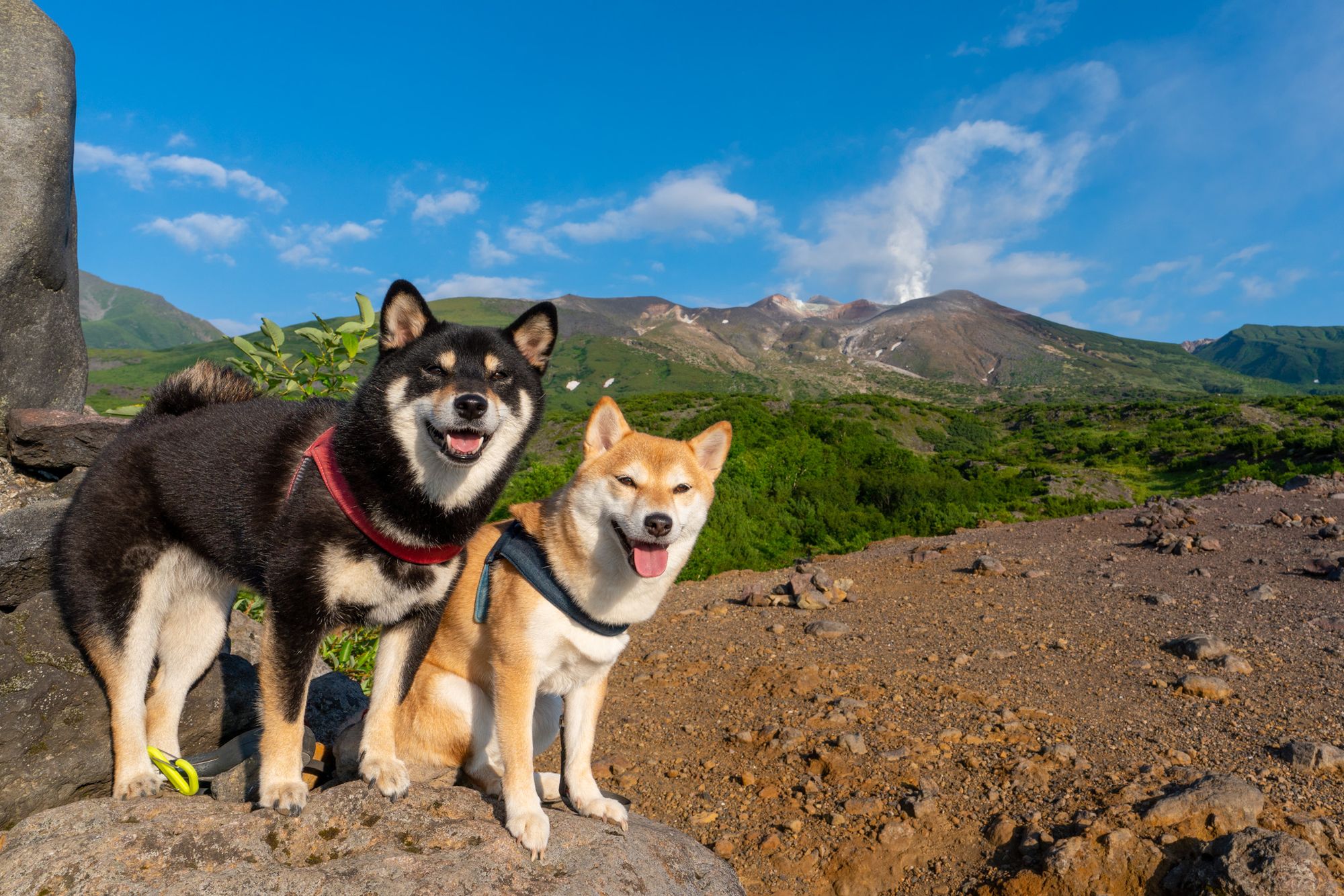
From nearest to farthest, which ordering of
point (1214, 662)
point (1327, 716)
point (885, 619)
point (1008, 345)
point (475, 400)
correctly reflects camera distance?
point (475, 400) → point (1327, 716) → point (1214, 662) → point (885, 619) → point (1008, 345)

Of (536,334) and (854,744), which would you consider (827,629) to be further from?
(536,334)

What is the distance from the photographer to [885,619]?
8109 mm

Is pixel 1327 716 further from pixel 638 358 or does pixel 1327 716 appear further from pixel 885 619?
pixel 638 358

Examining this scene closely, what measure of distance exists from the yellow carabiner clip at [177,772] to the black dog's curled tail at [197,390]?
1544mm

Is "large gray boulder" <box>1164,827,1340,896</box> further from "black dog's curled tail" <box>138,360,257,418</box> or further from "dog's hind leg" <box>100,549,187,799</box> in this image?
"black dog's curled tail" <box>138,360,257,418</box>

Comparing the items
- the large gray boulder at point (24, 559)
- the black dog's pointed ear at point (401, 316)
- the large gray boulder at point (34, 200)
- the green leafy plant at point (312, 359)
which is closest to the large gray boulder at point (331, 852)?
the large gray boulder at point (24, 559)

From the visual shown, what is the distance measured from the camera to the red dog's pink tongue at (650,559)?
3.25 m

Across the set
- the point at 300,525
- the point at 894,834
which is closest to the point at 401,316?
the point at 300,525

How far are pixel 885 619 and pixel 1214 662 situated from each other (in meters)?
3.03

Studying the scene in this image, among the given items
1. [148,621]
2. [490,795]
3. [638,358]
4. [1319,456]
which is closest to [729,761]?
[490,795]

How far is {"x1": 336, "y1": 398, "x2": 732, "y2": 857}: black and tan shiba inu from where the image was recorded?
3156mm

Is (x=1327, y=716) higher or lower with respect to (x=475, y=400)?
lower

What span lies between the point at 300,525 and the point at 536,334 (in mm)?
1359

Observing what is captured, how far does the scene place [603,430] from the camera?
3631 mm
